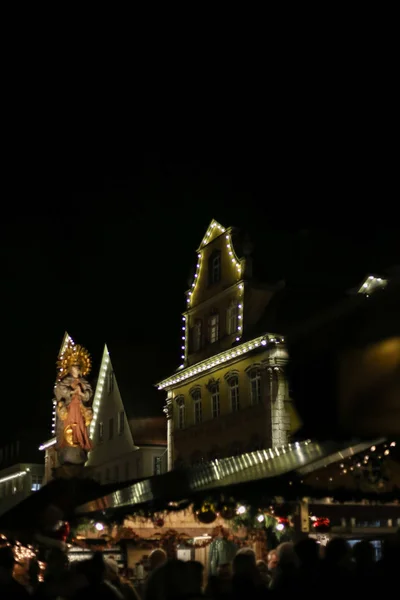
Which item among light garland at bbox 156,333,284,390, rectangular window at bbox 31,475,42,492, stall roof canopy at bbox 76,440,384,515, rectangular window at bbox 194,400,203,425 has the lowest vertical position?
stall roof canopy at bbox 76,440,384,515

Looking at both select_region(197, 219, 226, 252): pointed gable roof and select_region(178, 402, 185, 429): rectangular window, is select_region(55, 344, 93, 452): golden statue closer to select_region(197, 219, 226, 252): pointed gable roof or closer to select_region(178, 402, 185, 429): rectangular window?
select_region(178, 402, 185, 429): rectangular window

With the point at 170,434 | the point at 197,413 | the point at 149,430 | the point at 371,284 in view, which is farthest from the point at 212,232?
the point at 149,430

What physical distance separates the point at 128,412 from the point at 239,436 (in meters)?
11.5

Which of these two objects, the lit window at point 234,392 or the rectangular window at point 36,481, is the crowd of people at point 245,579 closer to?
the lit window at point 234,392

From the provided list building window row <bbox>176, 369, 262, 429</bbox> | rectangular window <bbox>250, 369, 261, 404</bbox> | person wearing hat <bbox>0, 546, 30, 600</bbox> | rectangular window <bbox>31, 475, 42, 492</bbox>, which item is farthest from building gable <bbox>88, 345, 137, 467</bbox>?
person wearing hat <bbox>0, 546, 30, 600</bbox>

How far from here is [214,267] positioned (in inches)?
1379

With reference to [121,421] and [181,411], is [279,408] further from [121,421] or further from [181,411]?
[121,421]

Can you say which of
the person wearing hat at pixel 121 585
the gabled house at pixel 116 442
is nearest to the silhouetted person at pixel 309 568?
the person wearing hat at pixel 121 585

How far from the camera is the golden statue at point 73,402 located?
29.7 m

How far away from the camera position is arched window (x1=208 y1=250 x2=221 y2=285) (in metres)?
34.7

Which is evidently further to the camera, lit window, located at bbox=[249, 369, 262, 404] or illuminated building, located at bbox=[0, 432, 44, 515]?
illuminated building, located at bbox=[0, 432, 44, 515]

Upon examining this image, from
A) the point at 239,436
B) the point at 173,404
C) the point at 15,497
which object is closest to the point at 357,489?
the point at 239,436

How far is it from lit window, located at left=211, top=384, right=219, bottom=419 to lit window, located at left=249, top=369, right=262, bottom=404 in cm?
258

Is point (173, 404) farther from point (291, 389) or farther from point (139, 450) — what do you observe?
point (291, 389)
